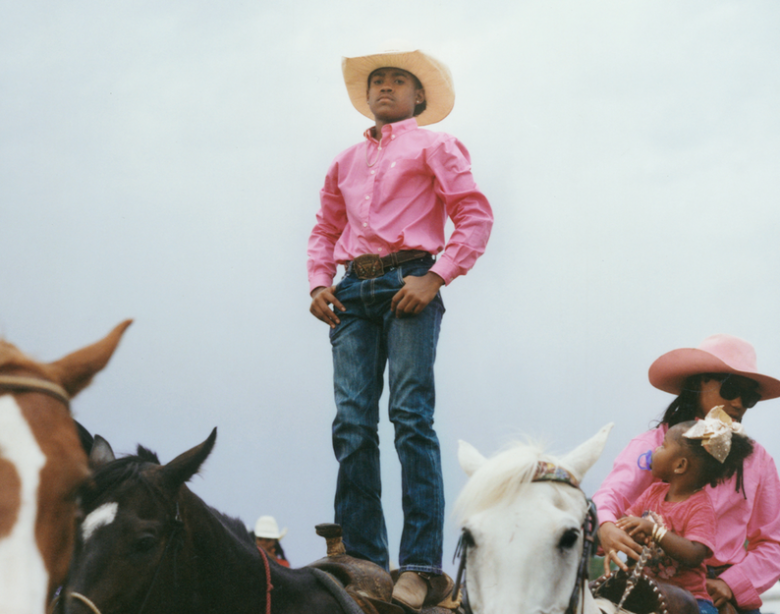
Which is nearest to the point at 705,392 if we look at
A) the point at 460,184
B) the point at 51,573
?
the point at 460,184

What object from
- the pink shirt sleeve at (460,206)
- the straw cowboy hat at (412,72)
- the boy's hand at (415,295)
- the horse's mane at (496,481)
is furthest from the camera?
the straw cowboy hat at (412,72)

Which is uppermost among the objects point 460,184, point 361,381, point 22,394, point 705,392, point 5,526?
point 460,184

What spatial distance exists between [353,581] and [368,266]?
1.38m

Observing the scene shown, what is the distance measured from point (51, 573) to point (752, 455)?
139 inches

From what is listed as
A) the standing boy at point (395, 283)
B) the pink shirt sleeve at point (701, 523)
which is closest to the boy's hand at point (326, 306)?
the standing boy at point (395, 283)

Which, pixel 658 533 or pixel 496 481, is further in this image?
pixel 658 533

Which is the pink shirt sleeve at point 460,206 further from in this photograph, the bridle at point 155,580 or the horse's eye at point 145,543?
the horse's eye at point 145,543

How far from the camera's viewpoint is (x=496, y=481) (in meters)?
2.53

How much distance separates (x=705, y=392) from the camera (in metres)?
4.32

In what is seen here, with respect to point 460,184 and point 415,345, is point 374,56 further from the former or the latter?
point 415,345

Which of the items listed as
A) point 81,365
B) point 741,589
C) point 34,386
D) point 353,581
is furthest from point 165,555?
point 741,589

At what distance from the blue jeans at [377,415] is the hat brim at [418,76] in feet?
3.52

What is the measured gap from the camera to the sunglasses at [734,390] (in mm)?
4305

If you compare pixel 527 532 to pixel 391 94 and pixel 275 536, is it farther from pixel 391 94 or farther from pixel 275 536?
pixel 275 536
